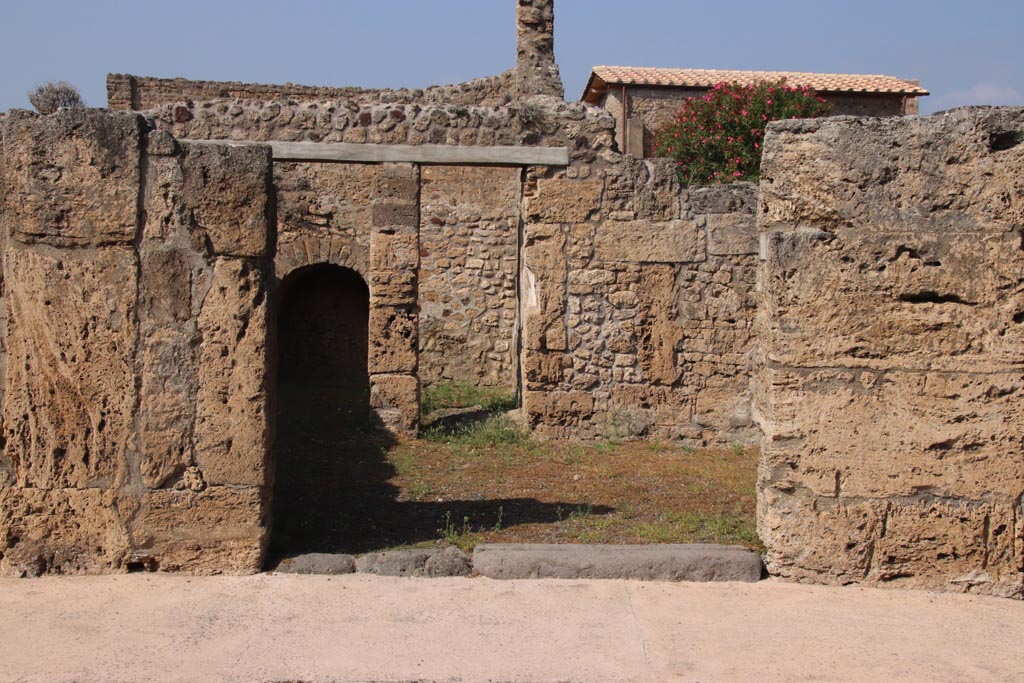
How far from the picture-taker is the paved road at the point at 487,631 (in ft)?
10.1

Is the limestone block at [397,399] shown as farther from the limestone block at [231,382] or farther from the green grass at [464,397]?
the limestone block at [231,382]

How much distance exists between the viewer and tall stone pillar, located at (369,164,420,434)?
898cm

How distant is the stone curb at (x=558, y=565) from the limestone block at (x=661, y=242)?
4.57 m

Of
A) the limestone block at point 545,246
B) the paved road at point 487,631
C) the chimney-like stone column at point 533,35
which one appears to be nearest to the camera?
the paved road at point 487,631

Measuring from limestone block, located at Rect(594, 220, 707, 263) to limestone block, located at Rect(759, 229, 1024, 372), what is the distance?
434 cm

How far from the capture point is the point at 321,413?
1005 centimetres

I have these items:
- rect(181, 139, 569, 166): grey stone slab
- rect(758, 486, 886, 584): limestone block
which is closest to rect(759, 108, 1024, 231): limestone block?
rect(758, 486, 886, 584): limestone block

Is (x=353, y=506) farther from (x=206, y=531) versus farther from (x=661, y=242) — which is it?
(x=661, y=242)

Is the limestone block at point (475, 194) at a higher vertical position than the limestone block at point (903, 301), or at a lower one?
higher

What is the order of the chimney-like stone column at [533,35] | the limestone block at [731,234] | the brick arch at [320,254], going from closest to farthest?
the limestone block at [731,234] < the chimney-like stone column at [533,35] < the brick arch at [320,254]

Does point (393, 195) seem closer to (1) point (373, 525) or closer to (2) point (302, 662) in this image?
(1) point (373, 525)

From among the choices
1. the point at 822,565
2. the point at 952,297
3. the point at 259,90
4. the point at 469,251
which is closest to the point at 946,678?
the point at 822,565

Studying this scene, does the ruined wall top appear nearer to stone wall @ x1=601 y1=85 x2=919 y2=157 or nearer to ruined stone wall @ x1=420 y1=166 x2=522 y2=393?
ruined stone wall @ x1=420 y1=166 x2=522 y2=393

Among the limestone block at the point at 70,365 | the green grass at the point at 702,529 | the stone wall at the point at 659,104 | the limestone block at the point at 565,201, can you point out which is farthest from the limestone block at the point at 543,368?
the stone wall at the point at 659,104
